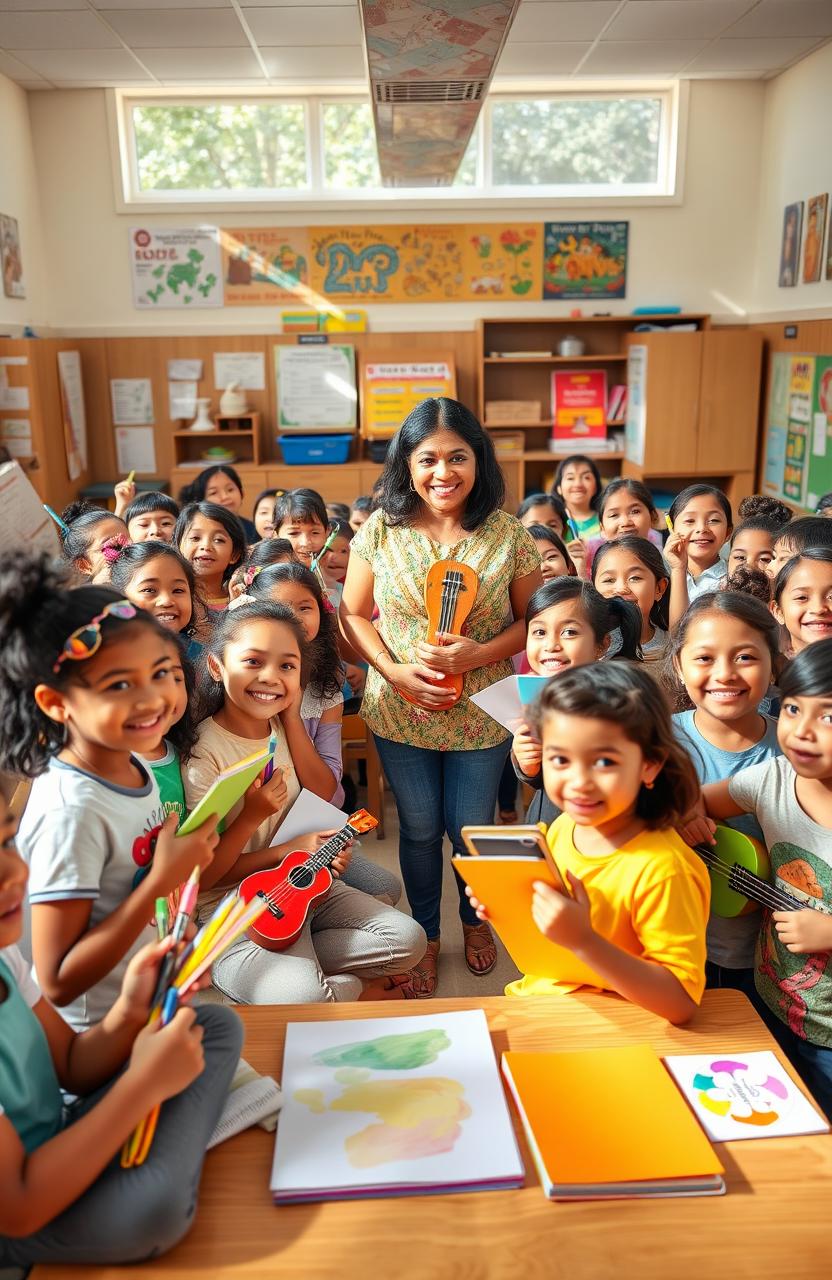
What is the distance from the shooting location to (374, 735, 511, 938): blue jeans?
2.19 meters

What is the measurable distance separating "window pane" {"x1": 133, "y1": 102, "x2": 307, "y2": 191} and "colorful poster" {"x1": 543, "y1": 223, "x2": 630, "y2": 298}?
166cm

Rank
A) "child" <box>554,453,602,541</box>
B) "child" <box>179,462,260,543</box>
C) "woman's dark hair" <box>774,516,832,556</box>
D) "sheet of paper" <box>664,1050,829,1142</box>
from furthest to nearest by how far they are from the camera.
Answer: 1. "child" <box>554,453,602,541</box>
2. "child" <box>179,462,260,543</box>
3. "woman's dark hair" <box>774,516,832,556</box>
4. "sheet of paper" <box>664,1050,829,1142</box>

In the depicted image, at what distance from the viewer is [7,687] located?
119 cm

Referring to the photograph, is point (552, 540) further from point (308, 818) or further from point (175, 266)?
→ point (175, 266)

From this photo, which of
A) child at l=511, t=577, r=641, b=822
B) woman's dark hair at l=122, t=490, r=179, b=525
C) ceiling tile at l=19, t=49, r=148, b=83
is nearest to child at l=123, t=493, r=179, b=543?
woman's dark hair at l=122, t=490, r=179, b=525

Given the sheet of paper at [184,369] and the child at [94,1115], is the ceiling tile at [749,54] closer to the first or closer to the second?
the sheet of paper at [184,369]

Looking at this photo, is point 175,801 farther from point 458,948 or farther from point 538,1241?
point 458,948

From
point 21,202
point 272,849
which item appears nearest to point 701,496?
point 272,849

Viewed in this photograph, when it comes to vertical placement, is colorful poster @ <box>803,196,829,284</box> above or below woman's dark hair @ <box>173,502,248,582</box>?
above

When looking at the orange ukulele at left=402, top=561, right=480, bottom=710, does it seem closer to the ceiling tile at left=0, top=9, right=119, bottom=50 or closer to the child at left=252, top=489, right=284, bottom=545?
the child at left=252, top=489, right=284, bottom=545

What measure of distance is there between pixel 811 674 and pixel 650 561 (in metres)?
1.29

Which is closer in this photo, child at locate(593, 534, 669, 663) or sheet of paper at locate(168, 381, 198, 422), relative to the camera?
child at locate(593, 534, 669, 663)

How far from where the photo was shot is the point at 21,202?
574 centimetres

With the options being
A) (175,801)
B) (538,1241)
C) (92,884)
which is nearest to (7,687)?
(92,884)
